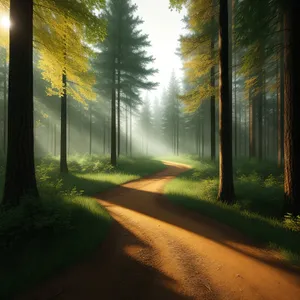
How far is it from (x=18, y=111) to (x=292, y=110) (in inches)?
313

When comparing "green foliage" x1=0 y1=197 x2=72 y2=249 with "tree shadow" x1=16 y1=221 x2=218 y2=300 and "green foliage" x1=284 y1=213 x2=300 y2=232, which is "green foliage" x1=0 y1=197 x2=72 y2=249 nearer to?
"tree shadow" x1=16 y1=221 x2=218 y2=300

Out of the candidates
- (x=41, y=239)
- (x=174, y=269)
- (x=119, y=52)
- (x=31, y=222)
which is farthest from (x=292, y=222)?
(x=119, y=52)

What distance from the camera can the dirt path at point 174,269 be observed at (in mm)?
3086

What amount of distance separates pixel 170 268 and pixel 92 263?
1.51m

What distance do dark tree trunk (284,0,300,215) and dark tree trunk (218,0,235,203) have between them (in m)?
1.87

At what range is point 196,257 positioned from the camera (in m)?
4.13

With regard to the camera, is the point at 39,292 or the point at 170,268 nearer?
the point at 39,292

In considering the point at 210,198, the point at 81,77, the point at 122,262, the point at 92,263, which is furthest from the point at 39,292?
the point at 81,77

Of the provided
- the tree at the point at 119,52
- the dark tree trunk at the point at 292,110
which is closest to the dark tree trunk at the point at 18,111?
the dark tree trunk at the point at 292,110

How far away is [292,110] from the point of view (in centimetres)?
616

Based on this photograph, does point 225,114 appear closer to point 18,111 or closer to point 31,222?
point 18,111

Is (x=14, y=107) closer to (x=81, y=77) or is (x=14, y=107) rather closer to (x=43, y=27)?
(x=43, y=27)

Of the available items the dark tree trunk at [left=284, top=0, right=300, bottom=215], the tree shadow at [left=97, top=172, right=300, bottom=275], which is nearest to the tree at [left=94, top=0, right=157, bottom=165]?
the tree shadow at [left=97, top=172, right=300, bottom=275]

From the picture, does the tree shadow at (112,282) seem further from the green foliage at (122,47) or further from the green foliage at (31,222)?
the green foliage at (122,47)
